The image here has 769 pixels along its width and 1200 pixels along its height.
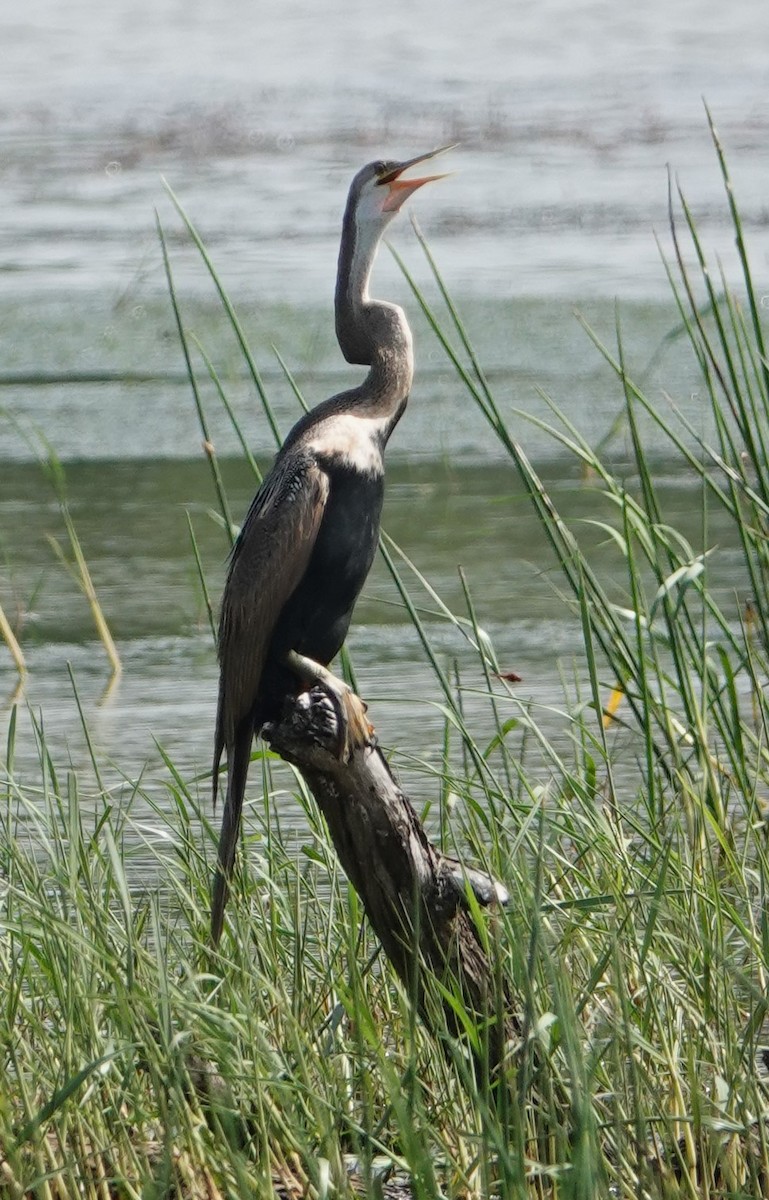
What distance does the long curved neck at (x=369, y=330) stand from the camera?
3.12m

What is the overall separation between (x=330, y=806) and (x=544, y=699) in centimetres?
245

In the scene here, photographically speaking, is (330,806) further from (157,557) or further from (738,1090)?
(157,557)

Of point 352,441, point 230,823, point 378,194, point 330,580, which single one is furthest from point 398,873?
point 378,194

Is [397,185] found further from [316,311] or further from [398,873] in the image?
[316,311]

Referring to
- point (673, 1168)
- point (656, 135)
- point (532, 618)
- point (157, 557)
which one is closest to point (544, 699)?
point (532, 618)

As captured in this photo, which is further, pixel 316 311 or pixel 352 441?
pixel 316 311

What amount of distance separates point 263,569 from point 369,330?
0.47m

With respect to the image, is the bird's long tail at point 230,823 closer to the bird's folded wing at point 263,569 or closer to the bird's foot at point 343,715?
the bird's folded wing at point 263,569

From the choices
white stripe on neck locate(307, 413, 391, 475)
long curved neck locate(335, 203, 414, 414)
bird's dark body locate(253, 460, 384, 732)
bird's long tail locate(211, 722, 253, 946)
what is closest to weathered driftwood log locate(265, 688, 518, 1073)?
bird's long tail locate(211, 722, 253, 946)

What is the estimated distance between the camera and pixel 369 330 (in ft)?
10.5

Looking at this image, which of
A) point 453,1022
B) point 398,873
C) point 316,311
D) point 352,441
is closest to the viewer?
point 398,873

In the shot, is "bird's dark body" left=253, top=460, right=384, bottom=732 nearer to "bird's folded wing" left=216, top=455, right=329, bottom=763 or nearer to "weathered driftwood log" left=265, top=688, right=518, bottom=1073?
"bird's folded wing" left=216, top=455, right=329, bottom=763

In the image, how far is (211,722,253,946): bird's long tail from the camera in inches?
109

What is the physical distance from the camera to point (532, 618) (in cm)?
592
